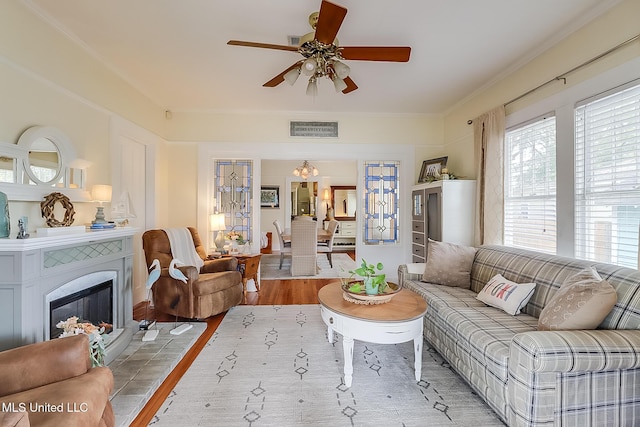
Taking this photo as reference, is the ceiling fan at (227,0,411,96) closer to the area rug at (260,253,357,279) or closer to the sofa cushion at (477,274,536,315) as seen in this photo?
the sofa cushion at (477,274,536,315)

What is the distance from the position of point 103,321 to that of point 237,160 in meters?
2.83

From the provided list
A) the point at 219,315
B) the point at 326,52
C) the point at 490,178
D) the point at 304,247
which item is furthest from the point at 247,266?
the point at 490,178

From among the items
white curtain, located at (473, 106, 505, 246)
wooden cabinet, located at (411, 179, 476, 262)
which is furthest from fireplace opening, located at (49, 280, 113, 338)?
white curtain, located at (473, 106, 505, 246)

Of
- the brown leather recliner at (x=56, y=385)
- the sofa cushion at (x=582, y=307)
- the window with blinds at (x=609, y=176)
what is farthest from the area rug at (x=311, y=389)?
the window with blinds at (x=609, y=176)

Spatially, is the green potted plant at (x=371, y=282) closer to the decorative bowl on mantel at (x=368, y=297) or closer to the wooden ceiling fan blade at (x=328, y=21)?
the decorative bowl on mantel at (x=368, y=297)

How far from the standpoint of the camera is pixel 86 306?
2.27 meters

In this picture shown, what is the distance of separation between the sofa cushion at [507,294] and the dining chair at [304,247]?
10.2 ft

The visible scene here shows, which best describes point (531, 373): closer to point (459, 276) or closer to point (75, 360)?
point (459, 276)

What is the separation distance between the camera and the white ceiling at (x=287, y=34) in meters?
2.11

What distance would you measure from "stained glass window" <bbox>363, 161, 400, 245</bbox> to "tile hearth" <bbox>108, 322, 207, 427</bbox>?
2.97 metres

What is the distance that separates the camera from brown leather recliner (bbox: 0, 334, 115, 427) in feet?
3.61

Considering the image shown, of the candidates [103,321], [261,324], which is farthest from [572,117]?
[103,321]

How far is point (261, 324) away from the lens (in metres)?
3.07

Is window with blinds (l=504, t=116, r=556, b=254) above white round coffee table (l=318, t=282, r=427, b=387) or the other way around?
above
